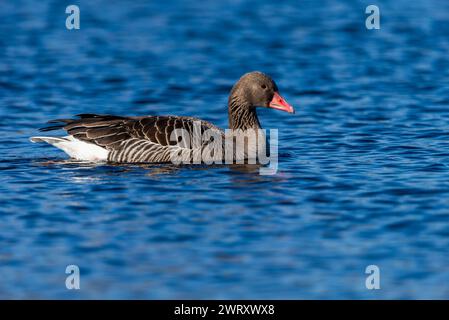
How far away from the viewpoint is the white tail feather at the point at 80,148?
15938mm

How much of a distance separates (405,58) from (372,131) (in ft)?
25.5

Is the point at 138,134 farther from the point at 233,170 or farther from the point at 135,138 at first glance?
the point at 233,170

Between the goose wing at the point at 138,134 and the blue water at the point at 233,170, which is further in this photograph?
the goose wing at the point at 138,134

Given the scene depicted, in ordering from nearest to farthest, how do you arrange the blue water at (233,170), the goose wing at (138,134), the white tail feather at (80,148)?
the blue water at (233,170) < the goose wing at (138,134) < the white tail feather at (80,148)

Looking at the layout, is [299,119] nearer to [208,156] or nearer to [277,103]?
[277,103]

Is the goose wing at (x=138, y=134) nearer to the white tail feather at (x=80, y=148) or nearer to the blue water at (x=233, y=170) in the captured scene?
the white tail feather at (x=80, y=148)

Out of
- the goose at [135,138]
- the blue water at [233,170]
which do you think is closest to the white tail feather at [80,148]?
the goose at [135,138]

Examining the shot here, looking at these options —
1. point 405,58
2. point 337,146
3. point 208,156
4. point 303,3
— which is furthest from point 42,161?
point 303,3

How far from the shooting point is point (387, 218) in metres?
12.6

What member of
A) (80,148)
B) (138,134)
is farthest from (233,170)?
(80,148)

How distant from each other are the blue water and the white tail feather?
30 centimetres

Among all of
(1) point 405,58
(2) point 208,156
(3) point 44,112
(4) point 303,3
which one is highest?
(4) point 303,3

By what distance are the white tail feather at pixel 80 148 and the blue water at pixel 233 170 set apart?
0.98 feet

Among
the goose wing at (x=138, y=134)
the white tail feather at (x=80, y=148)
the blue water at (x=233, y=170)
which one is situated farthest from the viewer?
the white tail feather at (x=80, y=148)
